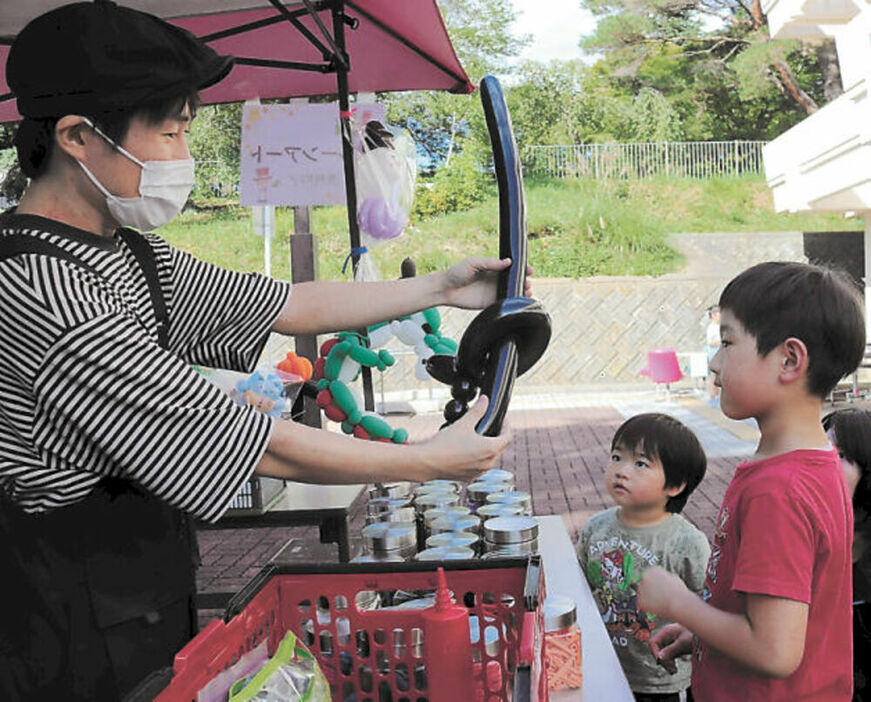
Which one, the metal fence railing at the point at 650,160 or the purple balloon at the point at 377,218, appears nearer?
the purple balloon at the point at 377,218

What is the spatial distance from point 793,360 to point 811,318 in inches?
2.8

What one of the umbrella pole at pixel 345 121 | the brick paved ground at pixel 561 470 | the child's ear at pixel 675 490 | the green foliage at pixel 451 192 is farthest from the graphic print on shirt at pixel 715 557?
the green foliage at pixel 451 192

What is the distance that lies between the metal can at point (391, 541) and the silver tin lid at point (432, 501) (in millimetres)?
298

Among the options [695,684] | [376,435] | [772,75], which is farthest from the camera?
[772,75]

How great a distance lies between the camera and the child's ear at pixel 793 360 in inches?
53.7

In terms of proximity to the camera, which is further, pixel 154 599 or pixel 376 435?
pixel 376 435

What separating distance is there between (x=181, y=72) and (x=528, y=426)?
375 inches

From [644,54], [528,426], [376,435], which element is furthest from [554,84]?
[376,435]

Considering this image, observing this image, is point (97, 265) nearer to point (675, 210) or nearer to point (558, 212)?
point (558, 212)

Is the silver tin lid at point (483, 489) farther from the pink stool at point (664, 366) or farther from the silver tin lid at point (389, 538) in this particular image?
the pink stool at point (664, 366)

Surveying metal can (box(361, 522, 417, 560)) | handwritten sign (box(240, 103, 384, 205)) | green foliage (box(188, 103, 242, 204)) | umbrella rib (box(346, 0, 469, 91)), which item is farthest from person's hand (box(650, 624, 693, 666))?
green foliage (box(188, 103, 242, 204))

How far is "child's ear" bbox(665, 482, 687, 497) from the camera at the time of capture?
246cm

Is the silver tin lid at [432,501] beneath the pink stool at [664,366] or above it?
above

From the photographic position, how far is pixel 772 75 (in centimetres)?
2330
